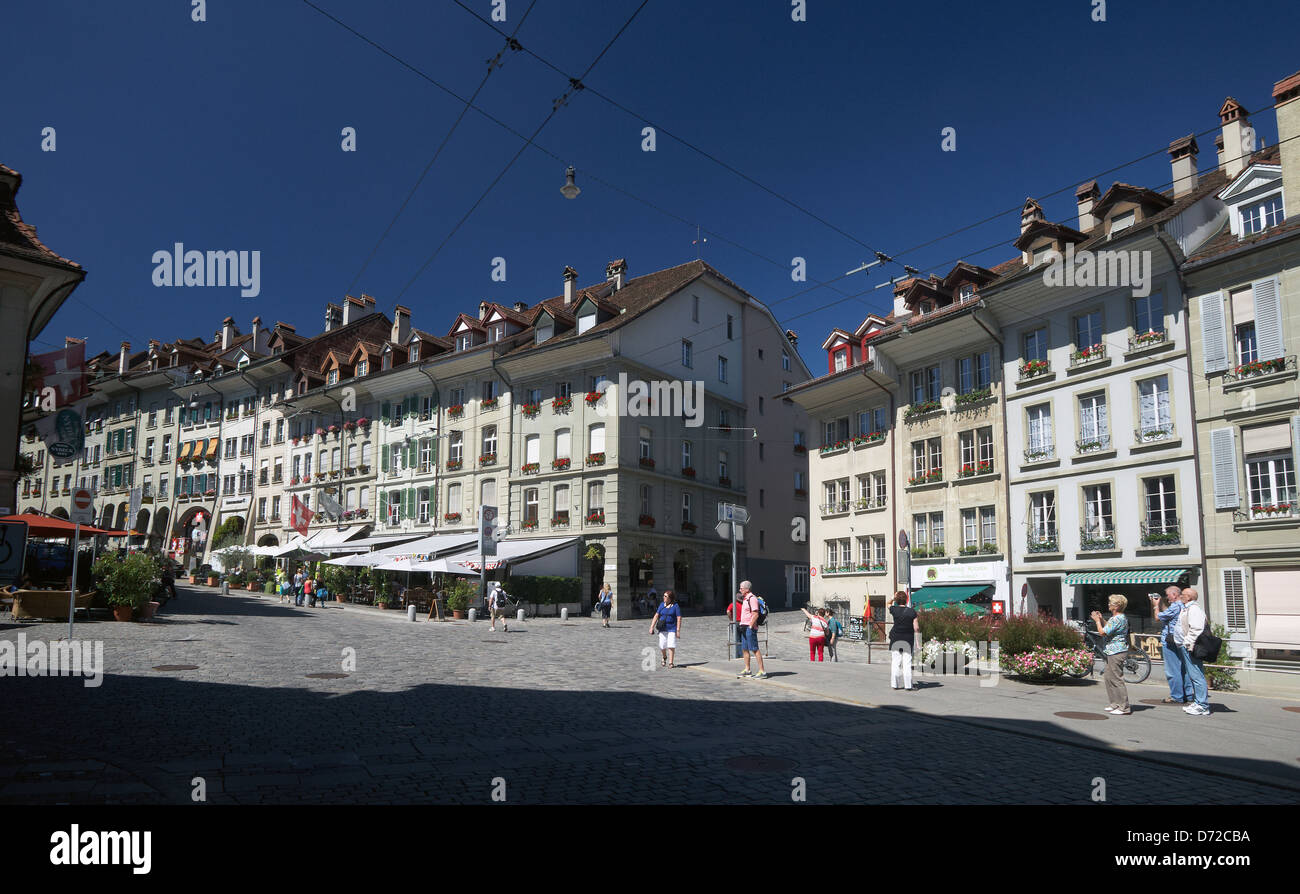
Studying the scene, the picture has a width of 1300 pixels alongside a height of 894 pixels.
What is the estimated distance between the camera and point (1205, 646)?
12.5 meters

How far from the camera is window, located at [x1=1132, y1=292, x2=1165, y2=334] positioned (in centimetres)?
2553

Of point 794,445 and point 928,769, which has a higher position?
point 794,445

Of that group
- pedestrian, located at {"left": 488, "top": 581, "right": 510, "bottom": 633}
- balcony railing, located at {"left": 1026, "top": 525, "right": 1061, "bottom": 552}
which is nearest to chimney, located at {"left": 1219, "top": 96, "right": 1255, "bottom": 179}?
balcony railing, located at {"left": 1026, "top": 525, "right": 1061, "bottom": 552}

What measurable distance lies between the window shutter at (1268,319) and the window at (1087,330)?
4640 mm

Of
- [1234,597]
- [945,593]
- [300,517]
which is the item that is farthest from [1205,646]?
[300,517]

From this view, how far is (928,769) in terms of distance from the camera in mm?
8344

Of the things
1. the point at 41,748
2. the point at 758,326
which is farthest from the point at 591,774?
the point at 758,326

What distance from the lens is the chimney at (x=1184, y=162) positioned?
27.7 meters

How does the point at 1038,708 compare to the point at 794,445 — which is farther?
the point at 794,445

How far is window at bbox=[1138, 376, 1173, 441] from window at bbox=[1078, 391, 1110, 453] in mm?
1168

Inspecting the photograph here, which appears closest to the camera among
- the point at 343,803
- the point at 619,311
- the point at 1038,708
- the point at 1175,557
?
the point at 343,803

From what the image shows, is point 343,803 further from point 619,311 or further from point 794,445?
point 794,445

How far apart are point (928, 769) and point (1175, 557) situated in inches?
786

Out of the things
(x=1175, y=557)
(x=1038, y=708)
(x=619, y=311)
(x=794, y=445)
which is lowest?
(x=1038, y=708)
